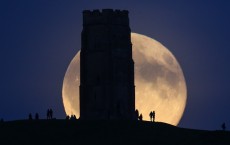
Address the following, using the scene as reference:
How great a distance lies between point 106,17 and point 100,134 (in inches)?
1066

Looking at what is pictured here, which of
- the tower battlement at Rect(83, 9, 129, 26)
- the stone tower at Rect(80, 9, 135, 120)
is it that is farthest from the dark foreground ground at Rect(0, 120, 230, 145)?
the tower battlement at Rect(83, 9, 129, 26)

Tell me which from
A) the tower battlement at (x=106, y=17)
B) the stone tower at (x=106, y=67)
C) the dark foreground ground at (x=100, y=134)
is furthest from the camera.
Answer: the tower battlement at (x=106, y=17)

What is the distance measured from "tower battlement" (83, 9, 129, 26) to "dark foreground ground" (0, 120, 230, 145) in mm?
22449

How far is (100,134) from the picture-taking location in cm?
10462

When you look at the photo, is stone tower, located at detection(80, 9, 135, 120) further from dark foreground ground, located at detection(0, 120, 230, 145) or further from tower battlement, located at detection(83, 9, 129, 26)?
dark foreground ground, located at detection(0, 120, 230, 145)

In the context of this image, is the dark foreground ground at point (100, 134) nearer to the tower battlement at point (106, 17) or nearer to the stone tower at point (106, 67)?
the stone tower at point (106, 67)

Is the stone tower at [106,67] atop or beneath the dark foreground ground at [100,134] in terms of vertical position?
atop

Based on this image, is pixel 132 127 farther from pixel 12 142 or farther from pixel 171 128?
pixel 12 142

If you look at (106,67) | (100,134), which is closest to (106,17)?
(106,67)

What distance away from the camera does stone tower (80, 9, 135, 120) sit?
127m

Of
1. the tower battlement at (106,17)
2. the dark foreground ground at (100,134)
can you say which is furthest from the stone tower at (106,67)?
the dark foreground ground at (100,134)

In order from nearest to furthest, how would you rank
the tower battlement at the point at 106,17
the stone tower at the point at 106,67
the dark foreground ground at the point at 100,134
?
the dark foreground ground at the point at 100,134
the stone tower at the point at 106,67
the tower battlement at the point at 106,17

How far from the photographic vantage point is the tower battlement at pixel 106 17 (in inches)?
5069

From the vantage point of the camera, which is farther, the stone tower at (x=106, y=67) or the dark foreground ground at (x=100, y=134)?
the stone tower at (x=106, y=67)
